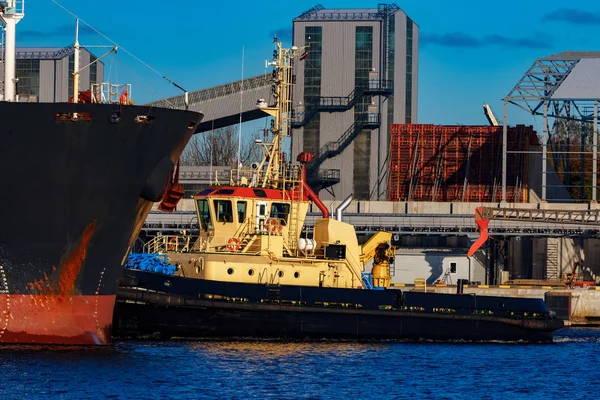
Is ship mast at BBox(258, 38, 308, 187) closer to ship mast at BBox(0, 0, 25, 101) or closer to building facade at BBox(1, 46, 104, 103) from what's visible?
ship mast at BBox(0, 0, 25, 101)

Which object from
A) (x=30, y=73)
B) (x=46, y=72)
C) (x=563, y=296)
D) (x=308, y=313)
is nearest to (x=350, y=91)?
(x=46, y=72)

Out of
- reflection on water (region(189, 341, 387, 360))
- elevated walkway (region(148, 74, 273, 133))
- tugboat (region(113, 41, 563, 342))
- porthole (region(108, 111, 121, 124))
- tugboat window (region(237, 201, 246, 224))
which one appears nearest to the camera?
porthole (region(108, 111, 121, 124))

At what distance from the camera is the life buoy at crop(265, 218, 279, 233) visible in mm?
37531

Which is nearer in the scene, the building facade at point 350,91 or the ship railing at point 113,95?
the ship railing at point 113,95

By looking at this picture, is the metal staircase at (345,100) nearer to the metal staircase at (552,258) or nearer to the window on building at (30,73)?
the metal staircase at (552,258)

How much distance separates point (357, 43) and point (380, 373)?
136 feet

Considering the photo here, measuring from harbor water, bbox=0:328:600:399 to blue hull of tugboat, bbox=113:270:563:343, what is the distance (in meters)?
0.52

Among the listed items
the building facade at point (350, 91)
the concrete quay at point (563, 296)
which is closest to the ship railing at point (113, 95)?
the concrete quay at point (563, 296)

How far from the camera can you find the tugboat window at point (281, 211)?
38084 mm

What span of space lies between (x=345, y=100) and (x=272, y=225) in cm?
3383

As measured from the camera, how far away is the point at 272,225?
37594 millimetres

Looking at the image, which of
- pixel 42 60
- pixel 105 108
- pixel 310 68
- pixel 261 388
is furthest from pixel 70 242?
pixel 42 60

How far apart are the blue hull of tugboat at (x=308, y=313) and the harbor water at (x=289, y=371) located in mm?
523

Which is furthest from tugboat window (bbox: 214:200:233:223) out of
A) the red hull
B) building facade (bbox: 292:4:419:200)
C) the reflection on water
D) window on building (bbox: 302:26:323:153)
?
window on building (bbox: 302:26:323:153)
